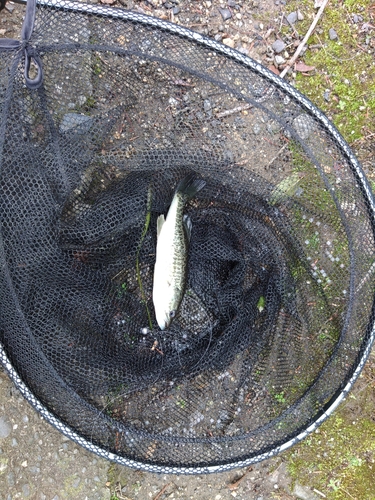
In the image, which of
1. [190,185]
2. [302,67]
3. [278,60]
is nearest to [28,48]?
[190,185]

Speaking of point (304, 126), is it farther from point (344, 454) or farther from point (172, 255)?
A: point (344, 454)

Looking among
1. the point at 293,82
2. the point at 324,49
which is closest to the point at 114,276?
the point at 293,82

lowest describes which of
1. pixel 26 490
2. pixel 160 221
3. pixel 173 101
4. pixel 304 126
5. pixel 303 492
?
pixel 26 490

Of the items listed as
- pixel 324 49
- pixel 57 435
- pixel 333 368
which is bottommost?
pixel 57 435

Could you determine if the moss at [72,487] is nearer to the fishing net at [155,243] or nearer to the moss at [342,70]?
the fishing net at [155,243]

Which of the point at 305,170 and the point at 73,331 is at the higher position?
the point at 305,170

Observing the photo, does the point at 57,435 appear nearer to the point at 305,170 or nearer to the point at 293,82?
the point at 305,170
